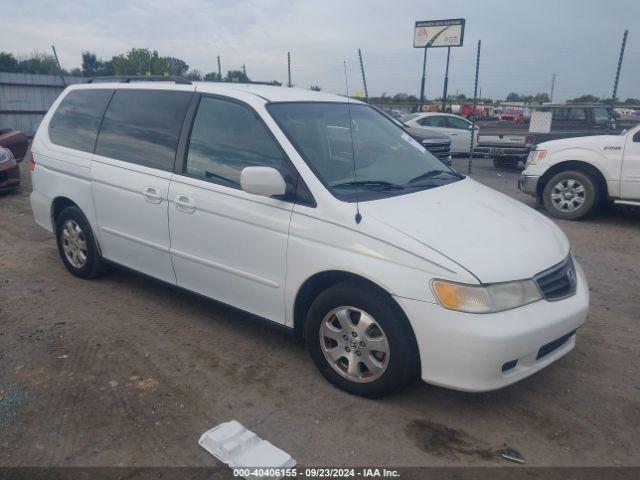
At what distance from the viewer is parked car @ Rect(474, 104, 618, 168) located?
11883 millimetres

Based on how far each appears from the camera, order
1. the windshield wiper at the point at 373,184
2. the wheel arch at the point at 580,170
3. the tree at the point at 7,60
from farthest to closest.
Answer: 1. the tree at the point at 7,60
2. the wheel arch at the point at 580,170
3. the windshield wiper at the point at 373,184

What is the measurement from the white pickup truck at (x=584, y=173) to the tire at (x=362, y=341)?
19.8ft

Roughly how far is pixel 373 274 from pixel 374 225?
29 cm

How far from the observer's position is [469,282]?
3.01 meters

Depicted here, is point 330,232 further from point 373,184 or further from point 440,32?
point 440,32

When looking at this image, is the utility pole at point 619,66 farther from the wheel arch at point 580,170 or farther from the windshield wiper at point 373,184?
the windshield wiper at point 373,184

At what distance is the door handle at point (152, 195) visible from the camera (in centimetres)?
430

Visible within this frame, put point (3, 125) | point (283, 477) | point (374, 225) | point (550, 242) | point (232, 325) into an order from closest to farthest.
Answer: point (283, 477) → point (374, 225) → point (550, 242) → point (232, 325) → point (3, 125)

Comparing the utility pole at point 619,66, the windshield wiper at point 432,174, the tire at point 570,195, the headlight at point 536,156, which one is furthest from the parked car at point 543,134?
the windshield wiper at point 432,174

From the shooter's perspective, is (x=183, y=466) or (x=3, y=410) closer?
(x=183, y=466)

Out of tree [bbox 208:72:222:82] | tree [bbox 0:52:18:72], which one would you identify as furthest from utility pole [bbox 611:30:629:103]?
tree [bbox 0:52:18:72]

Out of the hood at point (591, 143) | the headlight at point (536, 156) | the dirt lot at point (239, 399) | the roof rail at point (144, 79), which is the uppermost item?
the roof rail at point (144, 79)

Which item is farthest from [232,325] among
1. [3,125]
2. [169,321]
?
[3,125]

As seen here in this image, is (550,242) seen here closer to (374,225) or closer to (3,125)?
(374,225)
